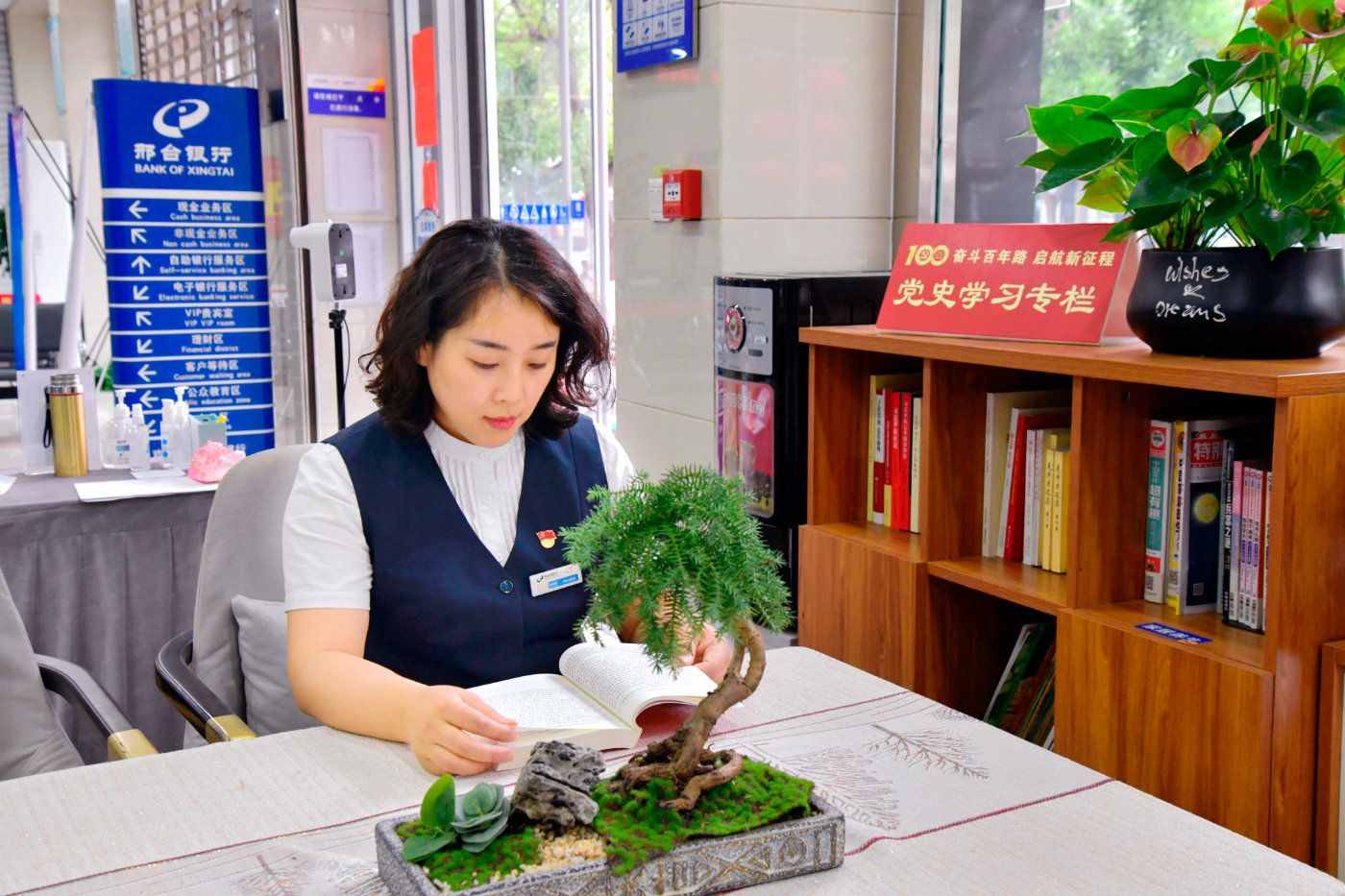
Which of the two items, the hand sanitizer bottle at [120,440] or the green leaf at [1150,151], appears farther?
the hand sanitizer bottle at [120,440]

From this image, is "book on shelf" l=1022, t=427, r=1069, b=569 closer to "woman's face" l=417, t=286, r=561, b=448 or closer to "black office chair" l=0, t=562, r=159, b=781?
"woman's face" l=417, t=286, r=561, b=448

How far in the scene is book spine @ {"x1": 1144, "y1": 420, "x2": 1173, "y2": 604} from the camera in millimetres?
1777

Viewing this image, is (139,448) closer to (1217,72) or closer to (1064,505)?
(1064,505)

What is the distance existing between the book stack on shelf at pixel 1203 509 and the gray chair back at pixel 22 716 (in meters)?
1.62

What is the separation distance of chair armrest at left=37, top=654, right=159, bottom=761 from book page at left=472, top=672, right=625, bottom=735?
565 mm

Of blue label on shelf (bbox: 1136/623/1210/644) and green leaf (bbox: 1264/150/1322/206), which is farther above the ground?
green leaf (bbox: 1264/150/1322/206)

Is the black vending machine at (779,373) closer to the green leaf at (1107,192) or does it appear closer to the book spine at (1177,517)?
the green leaf at (1107,192)

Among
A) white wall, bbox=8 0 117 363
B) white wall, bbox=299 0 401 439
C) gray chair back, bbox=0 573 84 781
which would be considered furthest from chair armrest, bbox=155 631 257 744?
white wall, bbox=8 0 117 363

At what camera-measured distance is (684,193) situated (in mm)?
3207

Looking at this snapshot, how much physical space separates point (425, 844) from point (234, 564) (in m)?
1.22

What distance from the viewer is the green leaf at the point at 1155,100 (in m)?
1.65

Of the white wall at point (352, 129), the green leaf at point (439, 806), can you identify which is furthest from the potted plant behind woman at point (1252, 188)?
the white wall at point (352, 129)

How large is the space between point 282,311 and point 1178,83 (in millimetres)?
4609

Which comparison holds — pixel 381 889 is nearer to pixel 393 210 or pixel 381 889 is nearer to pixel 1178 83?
pixel 1178 83
